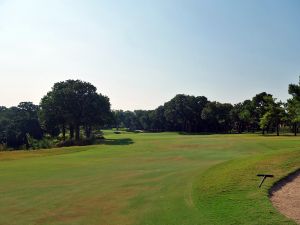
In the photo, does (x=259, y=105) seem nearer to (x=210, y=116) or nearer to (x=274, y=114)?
(x=274, y=114)

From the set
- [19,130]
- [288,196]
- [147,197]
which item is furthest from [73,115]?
[288,196]

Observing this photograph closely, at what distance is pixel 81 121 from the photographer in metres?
91.1

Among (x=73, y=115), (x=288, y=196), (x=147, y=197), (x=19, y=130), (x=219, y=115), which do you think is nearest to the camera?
(x=288, y=196)

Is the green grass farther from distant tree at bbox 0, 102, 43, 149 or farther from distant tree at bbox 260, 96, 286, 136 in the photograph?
distant tree at bbox 0, 102, 43, 149

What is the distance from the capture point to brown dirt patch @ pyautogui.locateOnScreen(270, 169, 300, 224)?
14690 millimetres

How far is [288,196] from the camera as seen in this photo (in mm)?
17328

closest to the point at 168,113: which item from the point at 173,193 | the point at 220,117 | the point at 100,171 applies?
the point at 220,117

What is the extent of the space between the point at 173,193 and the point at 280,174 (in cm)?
671

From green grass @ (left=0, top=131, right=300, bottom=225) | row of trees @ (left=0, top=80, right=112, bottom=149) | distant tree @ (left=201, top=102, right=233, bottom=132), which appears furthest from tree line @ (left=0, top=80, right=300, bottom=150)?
green grass @ (left=0, top=131, right=300, bottom=225)

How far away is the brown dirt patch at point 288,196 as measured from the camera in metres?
14.7

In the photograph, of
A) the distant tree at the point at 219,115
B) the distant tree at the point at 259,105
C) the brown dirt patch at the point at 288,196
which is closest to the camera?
the brown dirt patch at the point at 288,196

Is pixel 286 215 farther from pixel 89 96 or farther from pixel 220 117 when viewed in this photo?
pixel 220 117

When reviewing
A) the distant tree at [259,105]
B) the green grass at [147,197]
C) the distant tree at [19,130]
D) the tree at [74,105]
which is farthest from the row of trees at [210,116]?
the green grass at [147,197]

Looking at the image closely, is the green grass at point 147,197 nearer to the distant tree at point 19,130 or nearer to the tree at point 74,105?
the tree at point 74,105
